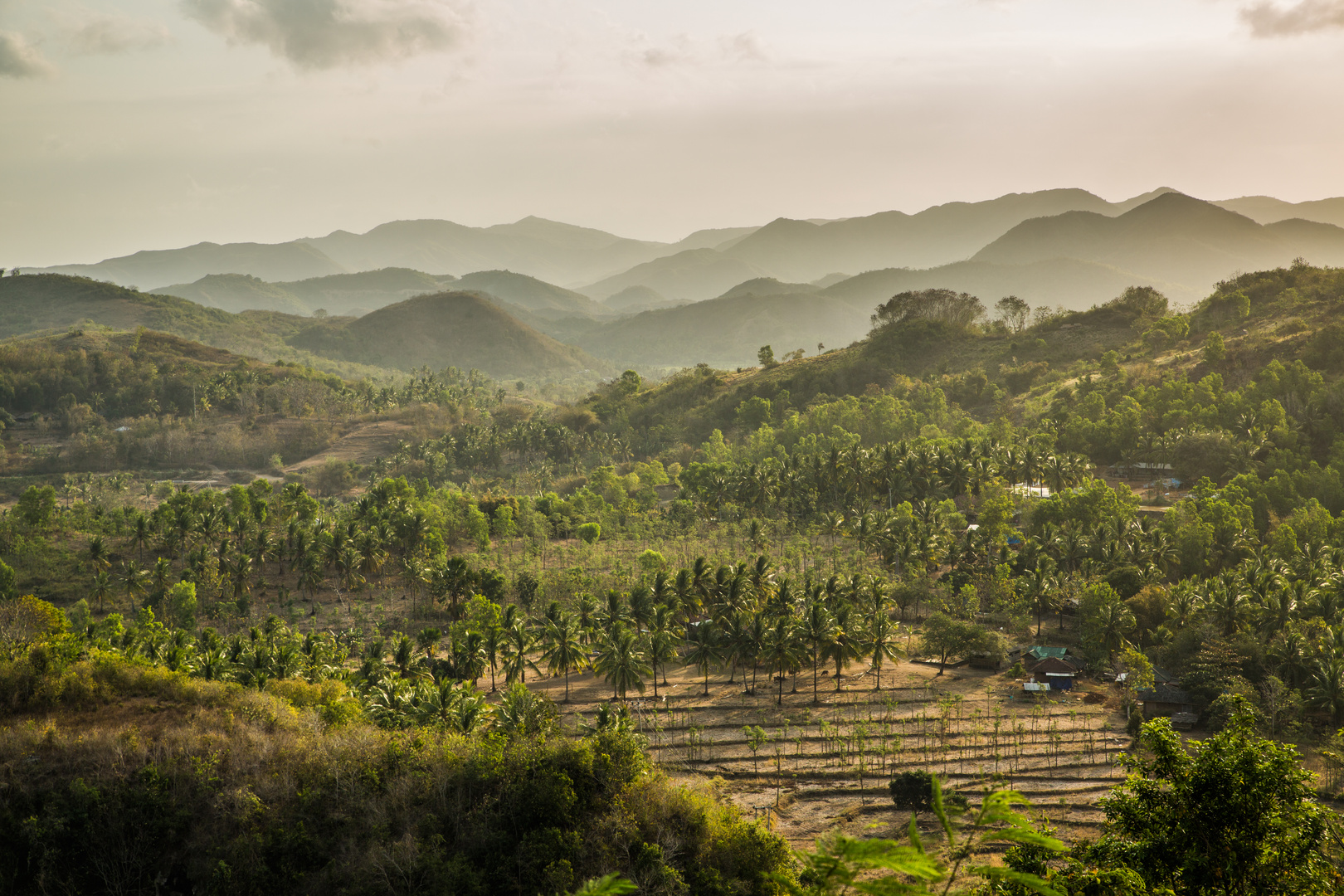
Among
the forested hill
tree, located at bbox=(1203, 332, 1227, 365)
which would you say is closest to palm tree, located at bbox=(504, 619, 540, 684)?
the forested hill

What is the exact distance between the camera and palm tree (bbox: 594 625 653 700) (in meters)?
52.2

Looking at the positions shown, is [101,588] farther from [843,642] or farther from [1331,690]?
[1331,690]

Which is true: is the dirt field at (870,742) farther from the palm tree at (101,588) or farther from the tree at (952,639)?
the palm tree at (101,588)

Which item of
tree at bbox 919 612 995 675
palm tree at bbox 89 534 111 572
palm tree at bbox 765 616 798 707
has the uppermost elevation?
palm tree at bbox 89 534 111 572

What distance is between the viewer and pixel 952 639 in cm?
5875

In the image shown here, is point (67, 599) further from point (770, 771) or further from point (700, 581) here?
point (770, 771)

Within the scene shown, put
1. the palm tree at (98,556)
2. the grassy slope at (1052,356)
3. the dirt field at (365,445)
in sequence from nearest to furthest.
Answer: the palm tree at (98,556), the grassy slope at (1052,356), the dirt field at (365,445)

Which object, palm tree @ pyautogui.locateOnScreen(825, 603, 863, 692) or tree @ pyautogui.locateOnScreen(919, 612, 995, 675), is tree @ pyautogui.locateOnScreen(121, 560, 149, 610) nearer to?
palm tree @ pyautogui.locateOnScreen(825, 603, 863, 692)

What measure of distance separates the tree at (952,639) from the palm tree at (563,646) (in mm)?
20354

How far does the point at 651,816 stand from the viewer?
3378 centimetres

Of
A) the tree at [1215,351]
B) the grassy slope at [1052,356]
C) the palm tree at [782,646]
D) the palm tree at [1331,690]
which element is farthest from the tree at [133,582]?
the tree at [1215,351]

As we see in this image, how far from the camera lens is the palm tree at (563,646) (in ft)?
177

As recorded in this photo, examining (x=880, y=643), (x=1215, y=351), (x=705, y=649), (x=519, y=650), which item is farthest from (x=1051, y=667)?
(x=1215, y=351)

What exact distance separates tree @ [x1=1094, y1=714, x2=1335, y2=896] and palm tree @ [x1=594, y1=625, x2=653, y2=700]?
1388 inches
